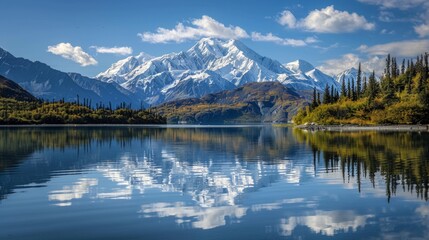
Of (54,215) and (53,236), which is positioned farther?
(54,215)

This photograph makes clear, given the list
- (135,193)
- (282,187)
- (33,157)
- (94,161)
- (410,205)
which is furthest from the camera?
(33,157)

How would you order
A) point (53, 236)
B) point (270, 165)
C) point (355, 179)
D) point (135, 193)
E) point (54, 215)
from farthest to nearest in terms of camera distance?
point (270, 165)
point (355, 179)
point (135, 193)
point (54, 215)
point (53, 236)

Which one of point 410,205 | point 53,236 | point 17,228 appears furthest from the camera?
point 410,205

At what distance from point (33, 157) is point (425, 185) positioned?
197ft

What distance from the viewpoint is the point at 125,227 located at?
27.6 m

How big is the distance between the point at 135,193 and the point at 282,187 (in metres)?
14.2

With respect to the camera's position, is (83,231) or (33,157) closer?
(83,231)

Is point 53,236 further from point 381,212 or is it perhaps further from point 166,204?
point 381,212

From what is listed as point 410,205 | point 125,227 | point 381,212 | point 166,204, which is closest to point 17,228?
point 125,227

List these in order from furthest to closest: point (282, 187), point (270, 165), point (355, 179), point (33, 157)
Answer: point (33, 157), point (270, 165), point (355, 179), point (282, 187)

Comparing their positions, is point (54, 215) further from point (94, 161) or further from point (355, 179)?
point (94, 161)

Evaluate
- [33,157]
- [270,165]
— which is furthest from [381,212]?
[33,157]

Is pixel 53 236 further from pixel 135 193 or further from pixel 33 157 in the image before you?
pixel 33 157

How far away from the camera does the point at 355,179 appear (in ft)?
156
